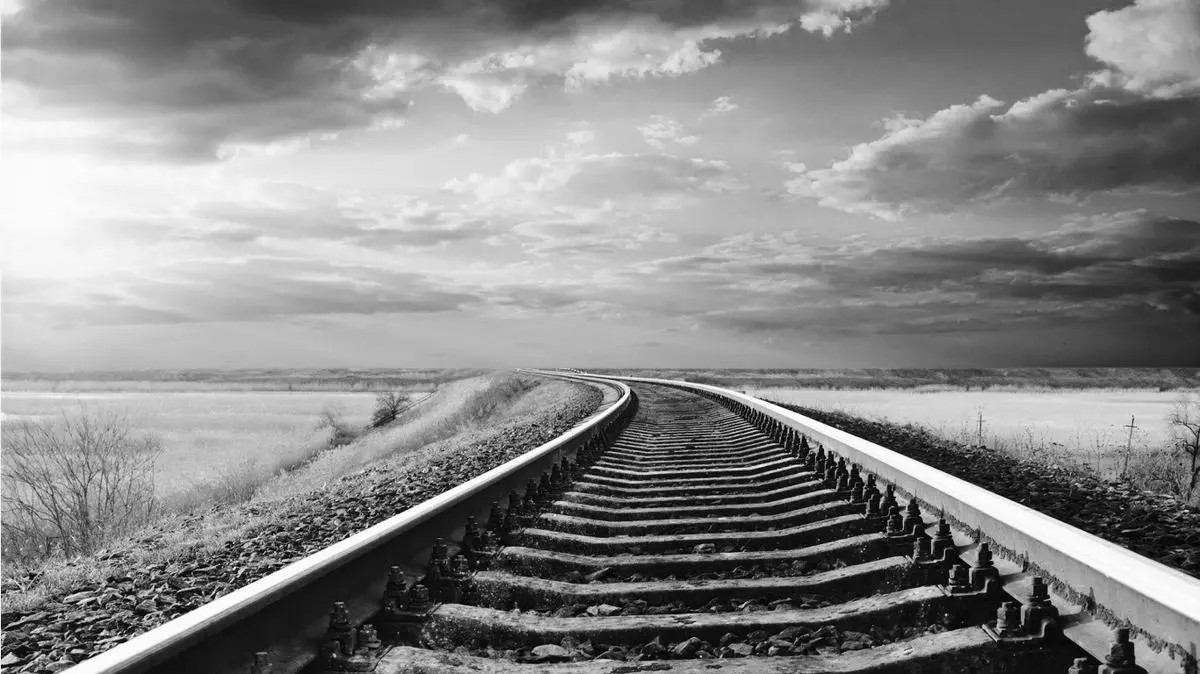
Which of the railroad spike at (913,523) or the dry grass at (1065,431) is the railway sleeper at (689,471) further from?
the dry grass at (1065,431)

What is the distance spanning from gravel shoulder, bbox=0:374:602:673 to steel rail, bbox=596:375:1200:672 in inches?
143

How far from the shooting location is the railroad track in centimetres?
244

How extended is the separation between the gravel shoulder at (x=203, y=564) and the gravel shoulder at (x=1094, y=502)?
503cm

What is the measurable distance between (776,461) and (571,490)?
91.2 inches

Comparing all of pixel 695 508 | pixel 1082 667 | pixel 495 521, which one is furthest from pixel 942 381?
pixel 1082 667

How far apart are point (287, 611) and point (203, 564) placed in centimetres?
374

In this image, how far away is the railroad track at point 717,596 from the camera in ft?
8.02

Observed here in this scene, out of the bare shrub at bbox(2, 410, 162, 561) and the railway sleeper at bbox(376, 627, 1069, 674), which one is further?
the bare shrub at bbox(2, 410, 162, 561)

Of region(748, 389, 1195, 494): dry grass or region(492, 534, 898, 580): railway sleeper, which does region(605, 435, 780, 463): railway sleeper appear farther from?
region(748, 389, 1195, 494): dry grass

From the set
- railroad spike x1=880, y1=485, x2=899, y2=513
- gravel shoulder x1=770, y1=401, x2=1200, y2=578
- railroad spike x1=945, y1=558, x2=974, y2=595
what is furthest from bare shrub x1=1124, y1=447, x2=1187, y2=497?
railroad spike x1=945, y1=558, x2=974, y2=595

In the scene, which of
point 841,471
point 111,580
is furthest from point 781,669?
point 111,580

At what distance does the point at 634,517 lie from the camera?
5.56 m

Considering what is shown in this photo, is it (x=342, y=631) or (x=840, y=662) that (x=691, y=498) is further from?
(x=342, y=631)

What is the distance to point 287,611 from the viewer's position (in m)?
2.70
